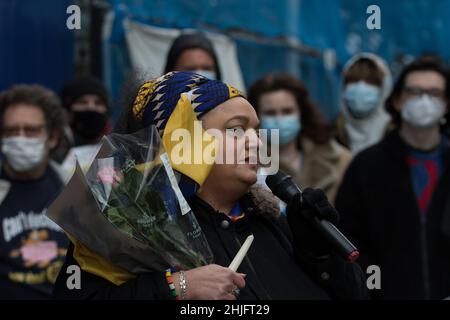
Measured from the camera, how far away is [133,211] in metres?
2.44

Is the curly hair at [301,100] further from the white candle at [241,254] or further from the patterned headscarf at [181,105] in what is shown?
the white candle at [241,254]

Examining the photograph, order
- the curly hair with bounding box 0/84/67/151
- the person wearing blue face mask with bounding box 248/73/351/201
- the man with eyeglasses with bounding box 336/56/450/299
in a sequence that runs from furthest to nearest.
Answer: the person wearing blue face mask with bounding box 248/73/351/201 < the curly hair with bounding box 0/84/67/151 < the man with eyeglasses with bounding box 336/56/450/299

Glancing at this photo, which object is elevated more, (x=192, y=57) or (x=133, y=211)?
(x=192, y=57)

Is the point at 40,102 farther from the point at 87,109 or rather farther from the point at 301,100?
the point at 301,100

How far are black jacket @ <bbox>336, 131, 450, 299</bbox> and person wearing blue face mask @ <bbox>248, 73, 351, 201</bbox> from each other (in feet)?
1.36

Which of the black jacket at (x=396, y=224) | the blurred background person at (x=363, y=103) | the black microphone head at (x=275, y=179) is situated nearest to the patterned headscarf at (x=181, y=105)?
the black microphone head at (x=275, y=179)

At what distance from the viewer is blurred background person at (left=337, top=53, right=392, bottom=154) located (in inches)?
237

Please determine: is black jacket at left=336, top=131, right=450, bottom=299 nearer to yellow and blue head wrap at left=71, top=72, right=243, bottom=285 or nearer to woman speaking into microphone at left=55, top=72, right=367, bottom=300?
woman speaking into microphone at left=55, top=72, right=367, bottom=300

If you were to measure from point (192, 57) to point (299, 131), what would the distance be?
89cm

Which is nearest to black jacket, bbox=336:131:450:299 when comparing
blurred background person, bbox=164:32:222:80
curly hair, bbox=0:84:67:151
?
blurred background person, bbox=164:32:222:80

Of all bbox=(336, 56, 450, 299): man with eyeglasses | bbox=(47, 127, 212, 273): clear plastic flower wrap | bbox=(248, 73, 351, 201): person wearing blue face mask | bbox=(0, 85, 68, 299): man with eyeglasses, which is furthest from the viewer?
bbox=(248, 73, 351, 201): person wearing blue face mask

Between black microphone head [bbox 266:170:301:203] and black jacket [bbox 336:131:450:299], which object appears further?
black jacket [bbox 336:131:450:299]

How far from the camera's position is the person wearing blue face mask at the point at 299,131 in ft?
17.1

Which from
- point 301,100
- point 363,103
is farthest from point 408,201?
point 363,103
